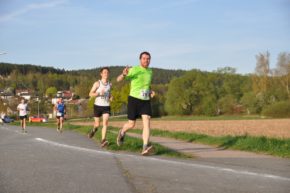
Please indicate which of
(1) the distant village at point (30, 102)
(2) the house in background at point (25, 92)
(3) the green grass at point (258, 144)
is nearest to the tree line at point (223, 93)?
(1) the distant village at point (30, 102)

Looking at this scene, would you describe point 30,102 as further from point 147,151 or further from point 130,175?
point 130,175

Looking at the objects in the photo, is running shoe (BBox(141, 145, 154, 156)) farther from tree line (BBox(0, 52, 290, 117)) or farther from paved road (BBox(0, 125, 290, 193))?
tree line (BBox(0, 52, 290, 117))

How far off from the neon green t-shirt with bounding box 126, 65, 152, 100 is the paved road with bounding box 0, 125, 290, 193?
151cm

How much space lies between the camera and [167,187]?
18.1 feet

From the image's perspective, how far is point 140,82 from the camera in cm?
955

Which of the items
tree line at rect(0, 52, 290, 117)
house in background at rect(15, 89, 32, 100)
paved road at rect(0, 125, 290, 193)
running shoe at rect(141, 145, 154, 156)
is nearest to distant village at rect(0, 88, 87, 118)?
house in background at rect(15, 89, 32, 100)

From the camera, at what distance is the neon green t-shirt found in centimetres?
953

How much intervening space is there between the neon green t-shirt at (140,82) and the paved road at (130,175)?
1.51 m

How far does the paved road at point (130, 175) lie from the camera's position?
17.9 feet

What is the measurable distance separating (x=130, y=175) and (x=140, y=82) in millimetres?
3451

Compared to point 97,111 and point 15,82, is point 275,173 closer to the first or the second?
point 97,111

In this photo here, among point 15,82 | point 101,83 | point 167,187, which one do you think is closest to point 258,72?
point 101,83

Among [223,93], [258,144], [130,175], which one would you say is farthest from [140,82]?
[223,93]

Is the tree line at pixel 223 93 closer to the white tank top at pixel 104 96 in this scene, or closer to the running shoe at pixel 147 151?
the white tank top at pixel 104 96
